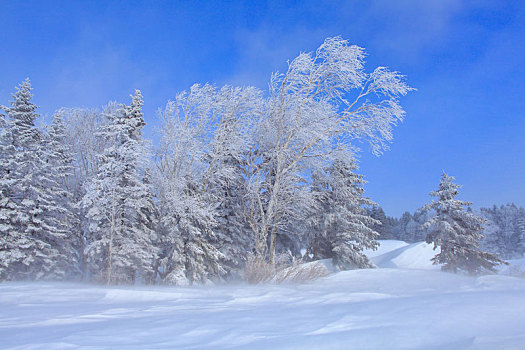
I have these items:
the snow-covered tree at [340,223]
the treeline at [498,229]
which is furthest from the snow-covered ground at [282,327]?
the treeline at [498,229]

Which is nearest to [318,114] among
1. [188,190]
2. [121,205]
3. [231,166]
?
[231,166]

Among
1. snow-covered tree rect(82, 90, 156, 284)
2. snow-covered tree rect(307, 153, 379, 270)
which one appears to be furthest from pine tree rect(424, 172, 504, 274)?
snow-covered tree rect(82, 90, 156, 284)

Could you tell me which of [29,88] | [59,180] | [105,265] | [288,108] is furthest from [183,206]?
[29,88]

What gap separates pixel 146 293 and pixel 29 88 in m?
14.6

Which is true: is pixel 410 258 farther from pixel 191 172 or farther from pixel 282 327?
pixel 282 327

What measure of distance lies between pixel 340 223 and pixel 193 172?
9325 mm

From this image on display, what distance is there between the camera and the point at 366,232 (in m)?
18.3

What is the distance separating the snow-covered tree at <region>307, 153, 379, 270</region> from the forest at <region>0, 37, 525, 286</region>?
2.02 metres

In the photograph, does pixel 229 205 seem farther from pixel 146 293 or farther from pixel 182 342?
pixel 182 342

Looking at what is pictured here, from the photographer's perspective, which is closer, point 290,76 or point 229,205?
point 290,76

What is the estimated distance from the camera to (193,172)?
13.3 m

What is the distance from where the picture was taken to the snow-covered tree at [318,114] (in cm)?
1066

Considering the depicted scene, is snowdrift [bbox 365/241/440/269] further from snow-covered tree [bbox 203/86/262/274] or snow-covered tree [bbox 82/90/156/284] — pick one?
snow-covered tree [bbox 82/90/156/284]

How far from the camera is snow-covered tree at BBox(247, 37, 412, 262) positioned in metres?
10.7
